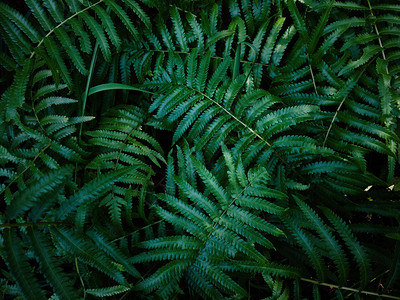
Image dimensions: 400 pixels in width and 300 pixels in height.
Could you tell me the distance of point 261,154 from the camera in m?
2.18

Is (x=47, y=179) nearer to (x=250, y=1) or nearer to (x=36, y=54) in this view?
(x=36, y=54)

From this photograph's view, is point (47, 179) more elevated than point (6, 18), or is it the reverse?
point (6, 18)

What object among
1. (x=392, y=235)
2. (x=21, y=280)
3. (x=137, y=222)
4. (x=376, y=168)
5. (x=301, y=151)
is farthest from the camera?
(x=376, y=168)

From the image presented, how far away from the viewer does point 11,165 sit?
248cm

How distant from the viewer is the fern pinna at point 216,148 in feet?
5.96

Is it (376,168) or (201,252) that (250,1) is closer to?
(376,168)

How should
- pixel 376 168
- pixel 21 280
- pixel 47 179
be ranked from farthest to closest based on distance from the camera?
pixel 376 168 → pixel 47 179 → pixel 21 280

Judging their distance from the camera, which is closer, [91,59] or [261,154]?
[261,154]

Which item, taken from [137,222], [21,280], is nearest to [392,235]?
[137,222]

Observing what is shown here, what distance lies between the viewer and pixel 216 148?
7.08ft

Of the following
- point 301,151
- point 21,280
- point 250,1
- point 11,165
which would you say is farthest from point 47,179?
point 250,1

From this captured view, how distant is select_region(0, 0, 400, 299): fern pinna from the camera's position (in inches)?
71.5

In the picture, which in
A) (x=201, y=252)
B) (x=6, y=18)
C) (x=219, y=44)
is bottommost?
(x=201, y=252)

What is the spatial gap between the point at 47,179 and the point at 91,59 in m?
1.33
